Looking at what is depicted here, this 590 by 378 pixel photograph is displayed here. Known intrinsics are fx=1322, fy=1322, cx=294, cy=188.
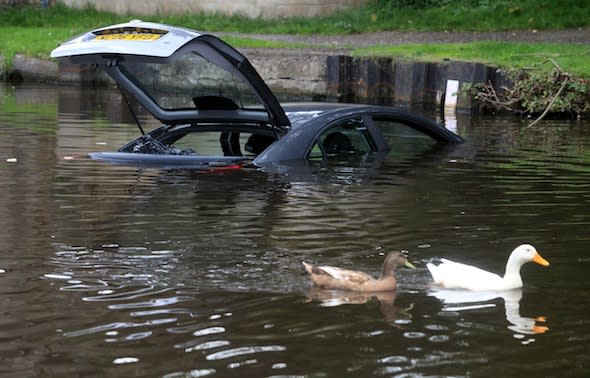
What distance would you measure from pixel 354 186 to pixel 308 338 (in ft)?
18.9

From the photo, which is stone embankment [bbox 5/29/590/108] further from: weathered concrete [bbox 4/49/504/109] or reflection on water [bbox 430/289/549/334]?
reflection on water [bbox 430/289/549/334]

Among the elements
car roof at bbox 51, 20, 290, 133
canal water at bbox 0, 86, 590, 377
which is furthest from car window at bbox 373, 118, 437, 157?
car roof at bbox 51, 20, 290, 133

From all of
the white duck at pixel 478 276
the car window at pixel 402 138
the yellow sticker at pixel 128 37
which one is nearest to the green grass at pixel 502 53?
the car window at pixel 402 138

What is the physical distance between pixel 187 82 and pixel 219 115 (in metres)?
0.97

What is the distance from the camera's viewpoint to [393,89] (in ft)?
77.4

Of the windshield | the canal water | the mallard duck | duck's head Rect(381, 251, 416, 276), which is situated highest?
the windshield

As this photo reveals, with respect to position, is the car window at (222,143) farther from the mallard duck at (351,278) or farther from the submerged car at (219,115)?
the mallard duck at (351,278)

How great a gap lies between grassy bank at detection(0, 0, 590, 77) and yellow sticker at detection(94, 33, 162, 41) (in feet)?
37.6

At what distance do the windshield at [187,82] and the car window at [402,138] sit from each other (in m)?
2.09

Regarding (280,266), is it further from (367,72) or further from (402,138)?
(367,72)

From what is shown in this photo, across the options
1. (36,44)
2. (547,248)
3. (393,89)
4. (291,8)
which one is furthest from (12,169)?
(291,8)

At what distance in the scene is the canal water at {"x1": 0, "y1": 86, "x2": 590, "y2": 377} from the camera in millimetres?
6941

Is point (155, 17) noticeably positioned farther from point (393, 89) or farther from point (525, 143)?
point (525, 143)

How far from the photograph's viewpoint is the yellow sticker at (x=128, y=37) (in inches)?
486
